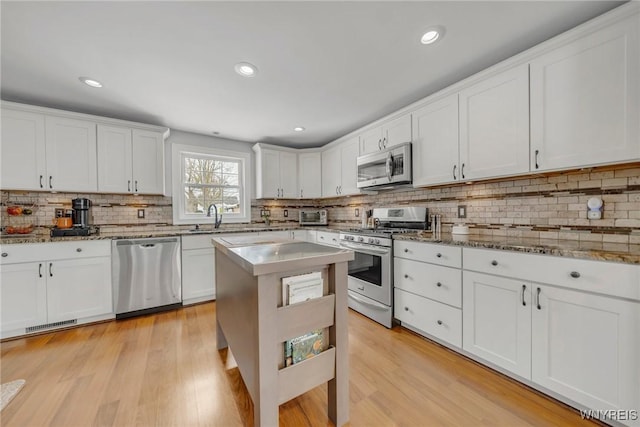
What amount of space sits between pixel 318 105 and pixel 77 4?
1.95 m

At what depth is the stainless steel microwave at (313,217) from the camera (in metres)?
4.38

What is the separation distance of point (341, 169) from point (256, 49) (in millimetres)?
2118

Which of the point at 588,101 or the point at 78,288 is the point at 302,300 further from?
the point at 78,288

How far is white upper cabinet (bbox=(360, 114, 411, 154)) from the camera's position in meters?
2.68

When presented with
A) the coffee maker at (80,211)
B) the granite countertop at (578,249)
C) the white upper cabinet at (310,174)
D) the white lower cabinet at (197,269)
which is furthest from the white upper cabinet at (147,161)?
the granite countertop at (578,249)

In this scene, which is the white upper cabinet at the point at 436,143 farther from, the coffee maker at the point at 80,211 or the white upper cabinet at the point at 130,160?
the coffee maker at the point at 80,211

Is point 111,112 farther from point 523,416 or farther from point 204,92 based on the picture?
point 523,416

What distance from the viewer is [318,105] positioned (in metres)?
2.79

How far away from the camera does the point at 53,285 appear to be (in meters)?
2.42

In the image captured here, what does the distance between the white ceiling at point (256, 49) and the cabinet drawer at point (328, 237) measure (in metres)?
1.62

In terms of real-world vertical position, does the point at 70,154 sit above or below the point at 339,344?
above

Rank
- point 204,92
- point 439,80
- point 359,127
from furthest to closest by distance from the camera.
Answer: point 359,127 → point 204,92 → point 439,80

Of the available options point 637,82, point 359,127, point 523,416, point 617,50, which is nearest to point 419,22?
point 617,50

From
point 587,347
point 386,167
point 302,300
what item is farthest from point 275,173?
point 587,347
